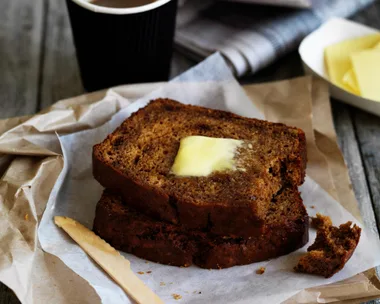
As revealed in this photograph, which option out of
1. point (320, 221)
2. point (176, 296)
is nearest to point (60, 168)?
point (176, 296)

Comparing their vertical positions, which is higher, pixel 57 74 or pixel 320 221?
pixel 320 221

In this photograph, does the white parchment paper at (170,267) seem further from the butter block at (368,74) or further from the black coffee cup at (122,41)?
the butter block at (368,74)

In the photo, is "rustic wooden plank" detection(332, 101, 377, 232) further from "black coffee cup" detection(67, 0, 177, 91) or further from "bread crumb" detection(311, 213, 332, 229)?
"black coffee cup" detection(67, 0, 177, 91)

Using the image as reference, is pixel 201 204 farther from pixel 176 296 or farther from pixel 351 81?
pixel 351 81

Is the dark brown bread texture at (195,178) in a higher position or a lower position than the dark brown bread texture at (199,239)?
higher

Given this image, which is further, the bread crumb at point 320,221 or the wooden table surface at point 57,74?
the wooden table surface at point 57,74

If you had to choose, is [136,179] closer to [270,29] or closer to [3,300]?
[3,300]

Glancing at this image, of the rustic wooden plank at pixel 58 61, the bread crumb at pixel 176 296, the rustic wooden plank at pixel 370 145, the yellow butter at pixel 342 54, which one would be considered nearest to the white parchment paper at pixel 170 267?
the bread crumb at pixel 176 296
